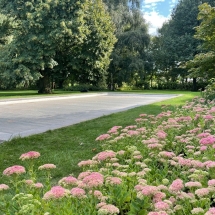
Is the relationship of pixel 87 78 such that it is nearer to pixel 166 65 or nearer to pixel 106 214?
pixel 166 65

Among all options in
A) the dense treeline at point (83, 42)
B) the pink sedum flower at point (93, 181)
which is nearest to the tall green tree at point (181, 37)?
the dense treeline at point (83, 42)

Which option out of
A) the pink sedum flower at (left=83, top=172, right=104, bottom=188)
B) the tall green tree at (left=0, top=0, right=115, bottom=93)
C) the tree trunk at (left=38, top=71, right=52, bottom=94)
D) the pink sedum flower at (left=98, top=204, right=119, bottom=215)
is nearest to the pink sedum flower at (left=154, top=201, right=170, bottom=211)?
the pink sedum flower at (left=98, top=204, right=119, bottom=215)

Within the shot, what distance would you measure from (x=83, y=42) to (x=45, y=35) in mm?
3346

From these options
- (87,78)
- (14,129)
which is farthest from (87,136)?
(87,78)

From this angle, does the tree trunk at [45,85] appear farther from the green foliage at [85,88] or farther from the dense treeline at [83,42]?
the green foliage at [85,88]

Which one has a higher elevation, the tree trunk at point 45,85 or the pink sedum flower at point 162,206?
the tree trunk at point 45,85

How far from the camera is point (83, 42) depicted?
2141 cm

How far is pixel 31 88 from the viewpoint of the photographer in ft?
110

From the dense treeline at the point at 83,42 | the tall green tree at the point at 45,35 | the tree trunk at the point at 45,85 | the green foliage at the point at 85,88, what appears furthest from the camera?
the green foliage at the point at 85,88

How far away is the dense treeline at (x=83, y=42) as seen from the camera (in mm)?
Result: 18734

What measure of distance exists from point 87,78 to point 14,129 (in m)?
19.8

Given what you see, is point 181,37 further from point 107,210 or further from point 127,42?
point 107,210

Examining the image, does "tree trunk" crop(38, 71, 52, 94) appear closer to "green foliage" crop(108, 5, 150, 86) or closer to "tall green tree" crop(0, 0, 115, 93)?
"tall green tree" crop(0, 0, 115, 93)

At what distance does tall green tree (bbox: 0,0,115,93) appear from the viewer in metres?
18.5
